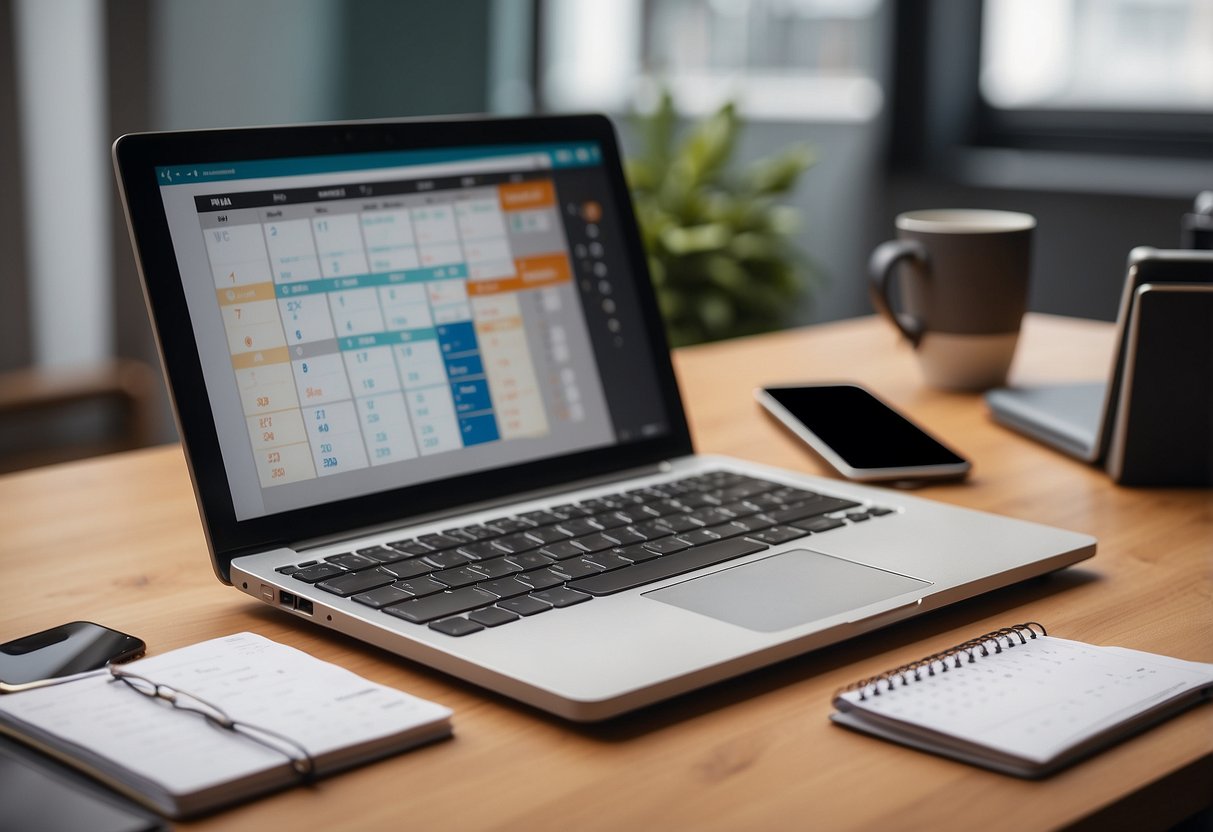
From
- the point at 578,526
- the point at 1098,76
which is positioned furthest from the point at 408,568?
the point at 1098,76

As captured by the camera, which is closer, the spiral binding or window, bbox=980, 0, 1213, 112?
the spiral binding

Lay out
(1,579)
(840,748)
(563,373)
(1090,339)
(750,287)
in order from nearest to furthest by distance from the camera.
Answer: (840,748) → (1,579) → (563,373) → (1090,339) → (750,287)

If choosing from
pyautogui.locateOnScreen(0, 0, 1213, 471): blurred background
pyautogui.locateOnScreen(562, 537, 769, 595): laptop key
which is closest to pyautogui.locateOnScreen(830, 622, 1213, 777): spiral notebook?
pyautogui.locateOnScreen(562, 537, 769, 595): laptop key

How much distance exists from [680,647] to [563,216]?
0.45m

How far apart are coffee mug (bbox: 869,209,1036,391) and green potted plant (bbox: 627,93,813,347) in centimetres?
175

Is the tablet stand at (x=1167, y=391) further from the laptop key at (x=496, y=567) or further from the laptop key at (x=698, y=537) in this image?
the laptop key at (x=496, y=567)

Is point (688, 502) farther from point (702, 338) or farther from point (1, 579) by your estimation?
point (702, 338)

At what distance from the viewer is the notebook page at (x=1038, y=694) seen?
0.56 metres

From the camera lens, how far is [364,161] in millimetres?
884

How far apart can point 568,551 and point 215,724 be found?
0.84ft

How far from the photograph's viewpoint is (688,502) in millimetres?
873

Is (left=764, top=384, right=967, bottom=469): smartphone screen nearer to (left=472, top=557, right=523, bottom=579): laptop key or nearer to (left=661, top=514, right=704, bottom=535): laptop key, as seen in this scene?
(left=661, top=514, right=704, bottom=535): laptop key

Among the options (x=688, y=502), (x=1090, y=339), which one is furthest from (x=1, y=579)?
(x=1090, y=339)

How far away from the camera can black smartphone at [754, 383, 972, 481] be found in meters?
1.02
